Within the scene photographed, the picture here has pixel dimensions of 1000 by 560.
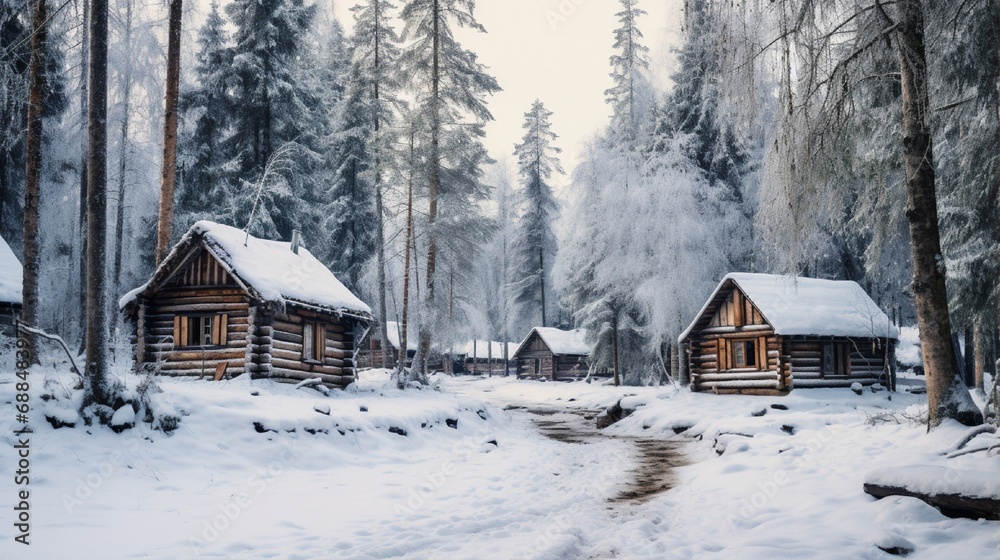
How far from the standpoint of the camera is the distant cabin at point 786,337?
75.3 ft

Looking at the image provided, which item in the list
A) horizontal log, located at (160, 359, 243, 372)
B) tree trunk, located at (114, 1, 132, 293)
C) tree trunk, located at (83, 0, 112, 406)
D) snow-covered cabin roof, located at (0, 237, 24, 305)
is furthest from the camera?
tree trunk, located at (114, 1, 132, 293)

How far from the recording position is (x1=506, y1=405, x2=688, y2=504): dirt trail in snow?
404 inches

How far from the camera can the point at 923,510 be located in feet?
20.0

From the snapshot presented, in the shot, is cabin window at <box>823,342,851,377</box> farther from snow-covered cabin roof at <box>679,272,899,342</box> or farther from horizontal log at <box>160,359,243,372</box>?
horizontal log at <box>160,359,243,372</box>

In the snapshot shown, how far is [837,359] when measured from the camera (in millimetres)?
24375

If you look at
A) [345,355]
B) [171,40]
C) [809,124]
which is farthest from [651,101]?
[809,124]

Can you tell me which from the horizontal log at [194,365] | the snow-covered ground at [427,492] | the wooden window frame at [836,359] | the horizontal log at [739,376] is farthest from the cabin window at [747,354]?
the horizontal log at [194,365]

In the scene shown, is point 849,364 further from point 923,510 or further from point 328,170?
point 328,170

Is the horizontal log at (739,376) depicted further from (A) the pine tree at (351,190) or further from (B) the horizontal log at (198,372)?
(A) the pine tree at (351,190)

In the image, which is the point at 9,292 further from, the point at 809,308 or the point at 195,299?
the point at 809,308

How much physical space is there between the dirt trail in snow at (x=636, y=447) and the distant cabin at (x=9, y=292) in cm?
1515

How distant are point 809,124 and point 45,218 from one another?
2690 cm

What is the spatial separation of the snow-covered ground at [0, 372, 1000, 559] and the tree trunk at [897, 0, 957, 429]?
2.95 ft

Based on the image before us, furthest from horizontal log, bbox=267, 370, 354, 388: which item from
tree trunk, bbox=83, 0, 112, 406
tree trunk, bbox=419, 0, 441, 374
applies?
tree trunk, bbox=83, 0, 112, 406
